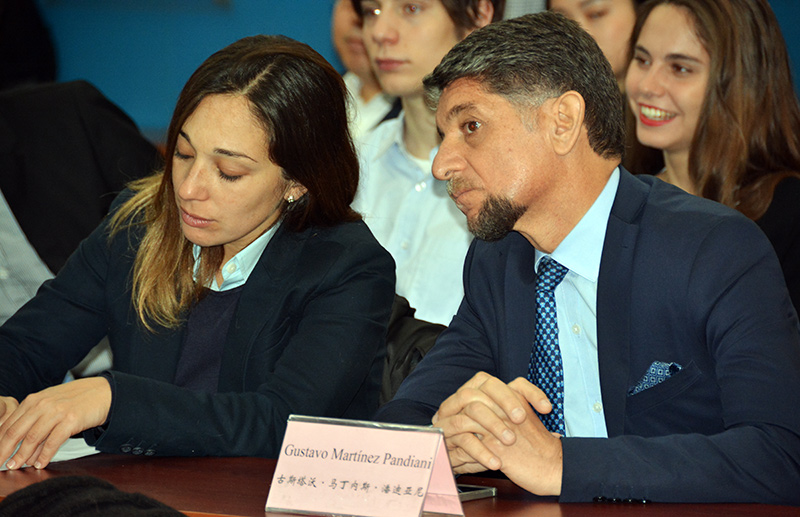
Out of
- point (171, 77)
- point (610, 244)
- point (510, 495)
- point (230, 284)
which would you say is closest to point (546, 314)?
point (610, 244)

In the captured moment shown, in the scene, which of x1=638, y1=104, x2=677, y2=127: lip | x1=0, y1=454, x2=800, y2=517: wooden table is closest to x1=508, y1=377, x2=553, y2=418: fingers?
x1=0, y1=454, x2=800, y2=517: wooden table

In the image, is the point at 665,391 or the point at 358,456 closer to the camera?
the point at 358,456

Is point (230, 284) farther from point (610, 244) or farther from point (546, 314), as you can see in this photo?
point (610, 244)

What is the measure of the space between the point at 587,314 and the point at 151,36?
3.58 meters

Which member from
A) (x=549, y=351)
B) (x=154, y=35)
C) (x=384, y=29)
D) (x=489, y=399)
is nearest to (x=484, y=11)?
(x=384, y=29)

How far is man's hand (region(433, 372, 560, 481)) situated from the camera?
124cm

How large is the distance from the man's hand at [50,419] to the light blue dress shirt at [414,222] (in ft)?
4.50

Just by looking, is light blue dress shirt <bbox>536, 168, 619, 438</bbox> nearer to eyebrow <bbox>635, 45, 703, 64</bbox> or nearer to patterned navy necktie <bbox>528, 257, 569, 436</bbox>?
patterned navy necktie <bbox>528, 257, 569, 436</bbox>

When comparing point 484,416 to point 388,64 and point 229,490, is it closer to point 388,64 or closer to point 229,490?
point 229,490

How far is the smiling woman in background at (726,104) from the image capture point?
2584mm

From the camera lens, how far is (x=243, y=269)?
6.08 feet

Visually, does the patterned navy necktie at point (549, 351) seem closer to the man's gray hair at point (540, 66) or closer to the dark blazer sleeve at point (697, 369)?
→ the dark blazer sleeve at point (697, 369)

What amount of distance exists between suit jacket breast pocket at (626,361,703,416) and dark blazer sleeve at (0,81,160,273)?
1630mm

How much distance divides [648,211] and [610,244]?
100mm
